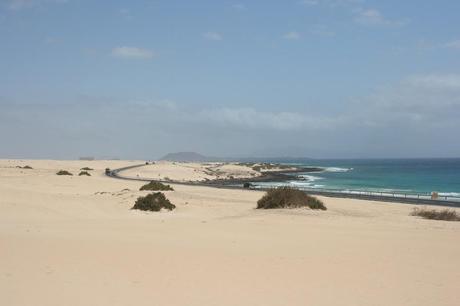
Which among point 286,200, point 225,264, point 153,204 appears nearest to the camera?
point 225,264

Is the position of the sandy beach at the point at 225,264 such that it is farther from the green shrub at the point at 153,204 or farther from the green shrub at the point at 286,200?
the green shrub at the point at 286,200

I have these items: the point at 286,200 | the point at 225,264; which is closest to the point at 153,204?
the point at 286,200

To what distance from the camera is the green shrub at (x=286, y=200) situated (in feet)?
77.4

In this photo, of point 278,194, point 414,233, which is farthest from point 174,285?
point 278,194

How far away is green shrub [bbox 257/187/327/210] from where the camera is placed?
77.4 ft

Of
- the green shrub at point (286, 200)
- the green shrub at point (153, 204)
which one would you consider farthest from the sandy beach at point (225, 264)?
the green shrub at point (286, 200)

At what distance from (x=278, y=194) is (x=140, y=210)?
664 cm

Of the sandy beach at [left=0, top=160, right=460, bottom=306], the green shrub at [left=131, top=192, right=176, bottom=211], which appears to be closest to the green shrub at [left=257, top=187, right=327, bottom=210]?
the green shrub at [left=131, top=192, right=176, bottom=211]

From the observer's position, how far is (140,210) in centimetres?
2248

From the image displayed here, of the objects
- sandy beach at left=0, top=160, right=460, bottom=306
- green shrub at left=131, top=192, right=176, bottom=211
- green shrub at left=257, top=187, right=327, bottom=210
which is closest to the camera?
sandy beach at left=0, top=160, right=460, bottom=306

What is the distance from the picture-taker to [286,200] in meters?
23.6

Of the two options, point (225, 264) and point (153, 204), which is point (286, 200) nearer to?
point (153, 204)

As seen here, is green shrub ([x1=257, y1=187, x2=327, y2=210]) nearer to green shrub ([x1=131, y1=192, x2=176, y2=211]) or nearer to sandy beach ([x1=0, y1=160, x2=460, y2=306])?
green shrub ([x1=131, y1=192, x2=176, y2=211])

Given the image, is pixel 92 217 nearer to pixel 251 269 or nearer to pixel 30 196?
pixel 30 196
